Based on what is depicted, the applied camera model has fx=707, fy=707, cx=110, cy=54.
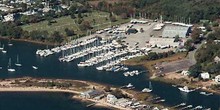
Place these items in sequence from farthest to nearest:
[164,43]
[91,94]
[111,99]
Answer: [164,43] < [91,94] < [111,99]

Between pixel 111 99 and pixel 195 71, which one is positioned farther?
pixel 195 71

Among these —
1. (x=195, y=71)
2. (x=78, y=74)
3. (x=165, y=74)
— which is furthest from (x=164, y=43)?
(x=78, y=74)

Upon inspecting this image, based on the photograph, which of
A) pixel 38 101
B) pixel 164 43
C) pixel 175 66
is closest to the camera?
pixel 38 101

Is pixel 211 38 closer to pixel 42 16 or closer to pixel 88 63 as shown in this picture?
pixel 88 63

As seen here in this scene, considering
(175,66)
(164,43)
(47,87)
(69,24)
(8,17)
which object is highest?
(8,17)

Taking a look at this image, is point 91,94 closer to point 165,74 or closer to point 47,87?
point 47,87

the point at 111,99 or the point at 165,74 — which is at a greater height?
the point at 165,74
